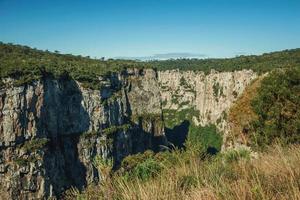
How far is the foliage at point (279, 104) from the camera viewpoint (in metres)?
20.6

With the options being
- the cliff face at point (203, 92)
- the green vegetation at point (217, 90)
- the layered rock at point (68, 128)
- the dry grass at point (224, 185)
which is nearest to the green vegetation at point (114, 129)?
the layered rock at point (68, 128)

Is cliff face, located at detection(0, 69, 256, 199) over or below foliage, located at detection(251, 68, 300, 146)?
below

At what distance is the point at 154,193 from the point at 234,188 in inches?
39.0

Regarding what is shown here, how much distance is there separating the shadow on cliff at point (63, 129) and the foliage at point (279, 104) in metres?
38.6

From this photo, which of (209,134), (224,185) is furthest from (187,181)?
(209,134)

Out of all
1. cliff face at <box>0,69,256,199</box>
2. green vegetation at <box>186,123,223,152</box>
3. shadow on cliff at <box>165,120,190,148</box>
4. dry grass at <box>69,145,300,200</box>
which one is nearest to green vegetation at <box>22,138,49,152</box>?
cliff face at <box>0,69,256,199</box>

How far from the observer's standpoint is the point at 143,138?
9531 centimetres

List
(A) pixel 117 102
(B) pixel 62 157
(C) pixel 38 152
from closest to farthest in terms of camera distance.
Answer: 1. (C) pixel 38 152
2. (B) pixel 62 157
3. (A) pixel 117 102

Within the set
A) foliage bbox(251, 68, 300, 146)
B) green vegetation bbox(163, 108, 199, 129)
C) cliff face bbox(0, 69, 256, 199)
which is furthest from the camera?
green vegetation bbox(163, 108, 199, 129)

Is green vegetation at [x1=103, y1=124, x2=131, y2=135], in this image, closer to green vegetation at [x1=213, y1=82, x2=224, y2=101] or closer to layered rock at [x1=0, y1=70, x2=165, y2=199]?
layered rock at [x1=0, y1=70, x2=165, y2=199]

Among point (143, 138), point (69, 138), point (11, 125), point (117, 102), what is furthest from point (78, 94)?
point (143, 138)

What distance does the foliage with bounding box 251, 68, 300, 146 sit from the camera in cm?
2061

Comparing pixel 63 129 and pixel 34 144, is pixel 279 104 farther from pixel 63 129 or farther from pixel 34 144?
pixel 63 129

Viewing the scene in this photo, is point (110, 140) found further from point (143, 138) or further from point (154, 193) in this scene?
point (154, 193)
